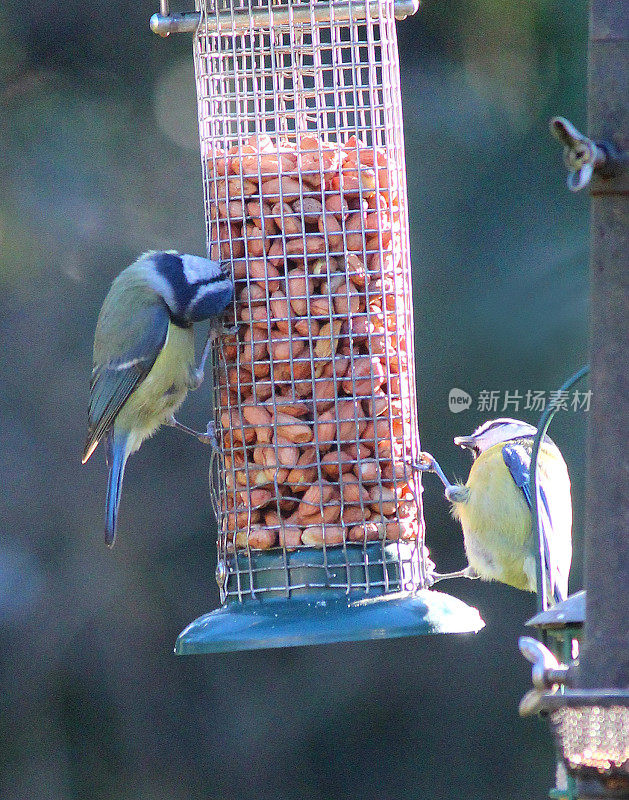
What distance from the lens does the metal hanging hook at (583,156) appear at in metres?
1.85

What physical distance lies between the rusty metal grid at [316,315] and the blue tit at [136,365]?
327 mm

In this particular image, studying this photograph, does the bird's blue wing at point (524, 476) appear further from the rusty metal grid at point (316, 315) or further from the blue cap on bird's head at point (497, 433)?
the rusty metal grid at point (316, 315)

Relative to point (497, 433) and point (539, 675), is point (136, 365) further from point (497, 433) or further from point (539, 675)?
point (539, 675)

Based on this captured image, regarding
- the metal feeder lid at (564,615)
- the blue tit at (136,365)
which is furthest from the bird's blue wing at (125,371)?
the metal feeder lid at (564,615)

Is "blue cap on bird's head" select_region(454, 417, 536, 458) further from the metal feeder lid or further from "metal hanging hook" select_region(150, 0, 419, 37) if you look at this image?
the metal feeder lid

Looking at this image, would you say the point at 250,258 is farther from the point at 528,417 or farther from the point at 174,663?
the point at 174,663

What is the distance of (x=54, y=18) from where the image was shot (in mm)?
6000

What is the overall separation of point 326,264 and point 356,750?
11.1 ft

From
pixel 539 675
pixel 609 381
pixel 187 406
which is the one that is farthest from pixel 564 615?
pixel 187 406

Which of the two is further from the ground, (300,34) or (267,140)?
(300,34)

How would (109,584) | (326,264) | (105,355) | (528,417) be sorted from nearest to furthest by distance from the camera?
1. (326,264)
2. (105,355)
3. (528,417)
4. (109,584)

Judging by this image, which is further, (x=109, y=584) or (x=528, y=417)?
(x=109, y=584)

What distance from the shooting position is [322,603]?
9.66 feet

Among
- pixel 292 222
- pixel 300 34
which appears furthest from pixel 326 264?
pixel 300 34
